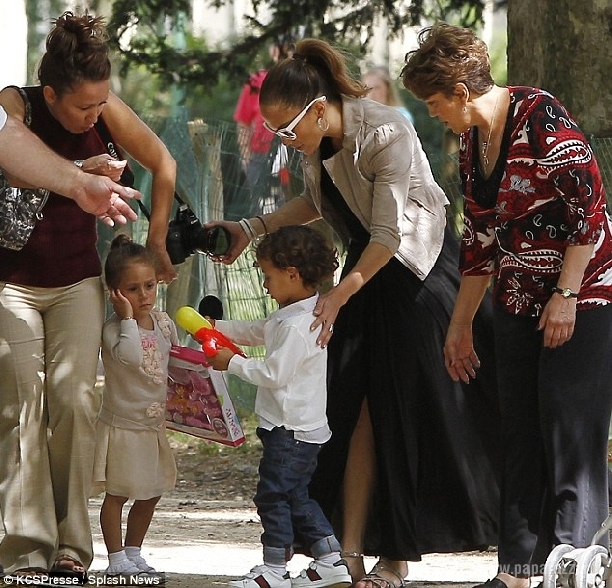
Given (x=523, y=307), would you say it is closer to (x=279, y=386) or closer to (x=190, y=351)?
(x=279, y=386)

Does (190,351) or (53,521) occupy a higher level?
(190,351)

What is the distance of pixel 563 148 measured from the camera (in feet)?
13.3

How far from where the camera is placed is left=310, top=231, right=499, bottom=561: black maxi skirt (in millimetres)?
4723

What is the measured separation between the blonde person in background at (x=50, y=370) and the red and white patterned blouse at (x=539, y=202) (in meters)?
1.32

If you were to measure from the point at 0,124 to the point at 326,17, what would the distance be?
6.13m

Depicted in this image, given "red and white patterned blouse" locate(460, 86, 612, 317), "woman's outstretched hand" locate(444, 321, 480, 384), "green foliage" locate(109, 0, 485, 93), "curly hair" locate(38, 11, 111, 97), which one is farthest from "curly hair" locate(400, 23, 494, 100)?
"green foliage" locate(109, 0, 485, 93)

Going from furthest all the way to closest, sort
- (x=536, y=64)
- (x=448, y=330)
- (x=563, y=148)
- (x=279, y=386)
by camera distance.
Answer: (x=536, y=64)
(x=448, y=330)
(x=279, y=386)
(x=563, y=148)

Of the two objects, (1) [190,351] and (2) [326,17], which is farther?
(2) [326,17]

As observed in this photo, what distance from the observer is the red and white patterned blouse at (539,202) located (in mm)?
4039

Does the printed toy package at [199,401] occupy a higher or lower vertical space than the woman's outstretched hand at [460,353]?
lower

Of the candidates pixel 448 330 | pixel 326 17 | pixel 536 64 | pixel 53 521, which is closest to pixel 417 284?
pixel 448 330

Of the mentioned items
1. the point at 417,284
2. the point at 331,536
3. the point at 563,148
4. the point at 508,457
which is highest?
the point at 563,148

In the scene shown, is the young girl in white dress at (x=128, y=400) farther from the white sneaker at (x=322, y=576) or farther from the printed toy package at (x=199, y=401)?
the white sneaker at (x=322, y=576)

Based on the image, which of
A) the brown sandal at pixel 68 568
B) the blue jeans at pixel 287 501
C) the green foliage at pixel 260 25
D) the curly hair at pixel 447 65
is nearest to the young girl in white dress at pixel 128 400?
the brown sandal at pixel 68 568
